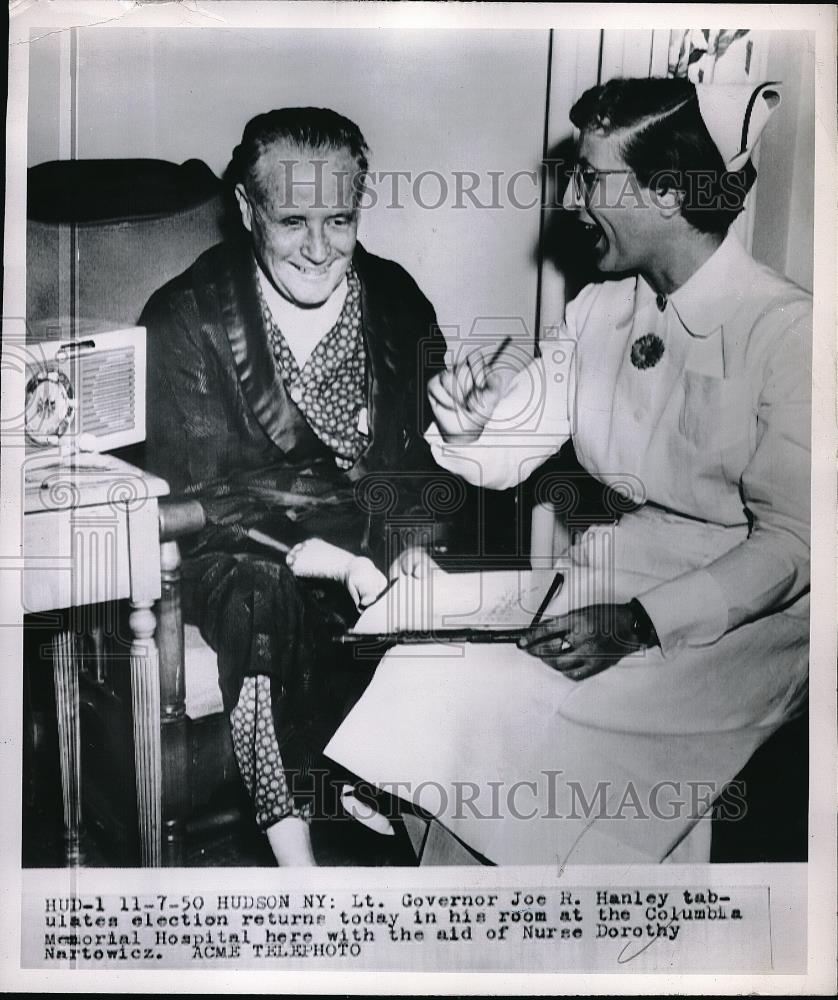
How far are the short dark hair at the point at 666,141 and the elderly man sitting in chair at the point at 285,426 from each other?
47 cm

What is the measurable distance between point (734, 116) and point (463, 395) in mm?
Answer: 742

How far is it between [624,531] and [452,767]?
1.81 feet

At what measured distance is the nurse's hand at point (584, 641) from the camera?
1.73 m

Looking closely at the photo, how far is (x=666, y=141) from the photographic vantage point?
5.70ft

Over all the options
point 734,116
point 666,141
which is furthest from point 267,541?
point 734,116

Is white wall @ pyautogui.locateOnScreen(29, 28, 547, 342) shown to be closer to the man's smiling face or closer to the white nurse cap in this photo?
the man's smiling face

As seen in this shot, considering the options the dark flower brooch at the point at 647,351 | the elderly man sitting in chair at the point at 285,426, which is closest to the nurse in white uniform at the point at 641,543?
the dark flower brooch at the point at 647,351

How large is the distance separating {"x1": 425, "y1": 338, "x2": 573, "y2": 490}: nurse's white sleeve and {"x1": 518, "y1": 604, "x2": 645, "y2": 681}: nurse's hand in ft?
0.92

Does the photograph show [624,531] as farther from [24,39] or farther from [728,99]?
[24,39]

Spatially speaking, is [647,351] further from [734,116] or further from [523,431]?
[734,116]

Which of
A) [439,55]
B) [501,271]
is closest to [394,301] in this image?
[501,271]

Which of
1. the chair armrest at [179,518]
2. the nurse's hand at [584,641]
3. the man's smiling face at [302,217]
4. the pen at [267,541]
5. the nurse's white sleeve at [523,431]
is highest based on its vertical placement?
the man's smiling face at [302,217]

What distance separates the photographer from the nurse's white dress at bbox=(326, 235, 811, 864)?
172 centimetres

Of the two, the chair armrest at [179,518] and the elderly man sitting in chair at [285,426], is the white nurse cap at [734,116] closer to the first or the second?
the elderly man sitting in chair at [285,426]
